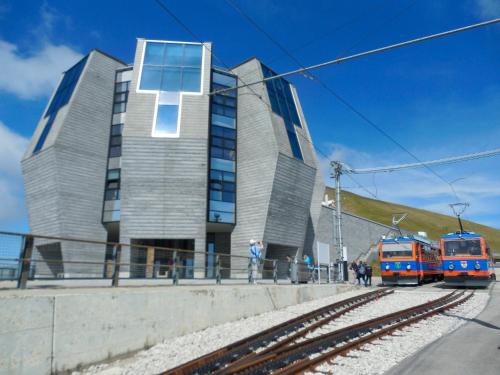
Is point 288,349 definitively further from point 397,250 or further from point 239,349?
point 397,250

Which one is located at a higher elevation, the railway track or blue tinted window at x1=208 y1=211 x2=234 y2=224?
blue tinted window at x1=208 y1=211 x2=234 y2=224

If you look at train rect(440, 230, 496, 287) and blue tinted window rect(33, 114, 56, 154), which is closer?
train rect(440, 230, 496, 287)

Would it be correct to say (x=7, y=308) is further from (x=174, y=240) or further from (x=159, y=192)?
(x=174, y=240)

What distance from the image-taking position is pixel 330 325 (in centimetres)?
1094

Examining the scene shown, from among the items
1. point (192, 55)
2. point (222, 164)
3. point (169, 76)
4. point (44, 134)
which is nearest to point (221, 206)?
point (222, 164)

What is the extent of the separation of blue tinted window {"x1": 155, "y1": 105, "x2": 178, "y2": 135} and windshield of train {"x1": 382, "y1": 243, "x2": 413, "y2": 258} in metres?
15.6

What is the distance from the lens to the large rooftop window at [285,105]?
98.5ft

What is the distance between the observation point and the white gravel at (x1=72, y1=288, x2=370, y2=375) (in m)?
7.22

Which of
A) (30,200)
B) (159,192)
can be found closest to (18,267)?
(159,192)

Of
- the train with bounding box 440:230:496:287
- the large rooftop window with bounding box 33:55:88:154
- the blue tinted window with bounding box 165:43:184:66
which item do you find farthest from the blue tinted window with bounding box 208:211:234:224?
the train with bounding box 440:230:496:287

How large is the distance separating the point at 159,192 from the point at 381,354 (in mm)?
19861

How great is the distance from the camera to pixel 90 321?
7.36 metres

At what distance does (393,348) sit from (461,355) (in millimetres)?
1278

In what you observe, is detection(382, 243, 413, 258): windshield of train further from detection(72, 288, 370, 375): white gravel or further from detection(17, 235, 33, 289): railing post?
detection(17, 235, 33, 289): railing post
